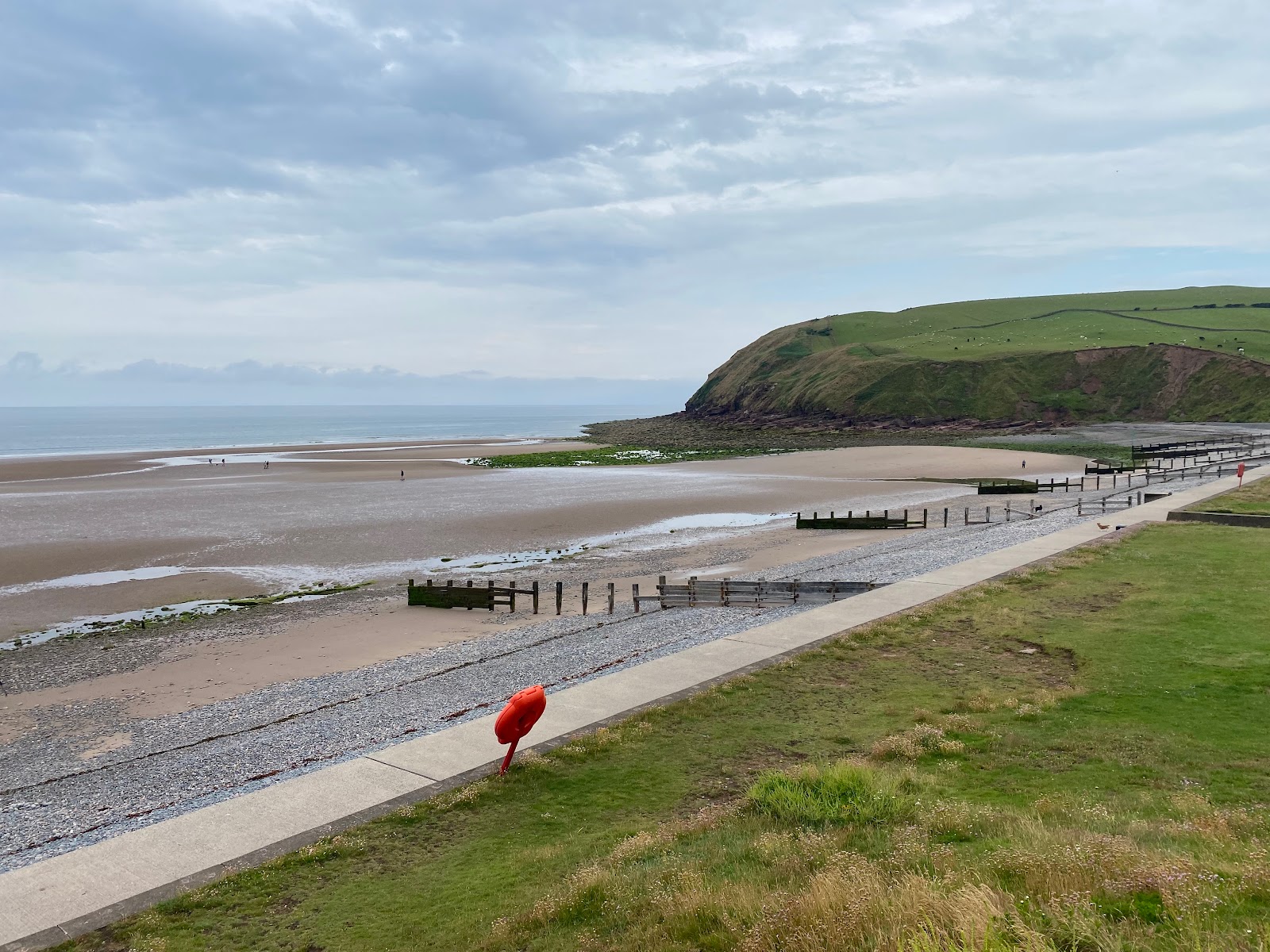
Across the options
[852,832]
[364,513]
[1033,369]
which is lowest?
[364,513]

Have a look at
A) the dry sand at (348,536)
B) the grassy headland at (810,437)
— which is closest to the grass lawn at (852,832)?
the dry sand at (348,536)

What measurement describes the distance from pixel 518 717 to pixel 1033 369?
13894cm

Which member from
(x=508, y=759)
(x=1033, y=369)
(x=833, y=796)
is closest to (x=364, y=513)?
(x=508, y=759)

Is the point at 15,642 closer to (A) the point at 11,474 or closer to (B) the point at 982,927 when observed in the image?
(B) the point at 982,927

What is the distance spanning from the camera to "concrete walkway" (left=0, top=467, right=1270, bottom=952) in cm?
664

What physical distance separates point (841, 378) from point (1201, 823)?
141 meters

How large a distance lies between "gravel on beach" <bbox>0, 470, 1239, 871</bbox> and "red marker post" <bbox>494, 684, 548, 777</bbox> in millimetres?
3267

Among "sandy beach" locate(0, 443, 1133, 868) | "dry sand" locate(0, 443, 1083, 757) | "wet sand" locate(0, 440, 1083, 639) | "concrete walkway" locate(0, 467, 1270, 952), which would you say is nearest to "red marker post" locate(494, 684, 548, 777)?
"concrete walkway" locate(0, 467, 1270, 952)

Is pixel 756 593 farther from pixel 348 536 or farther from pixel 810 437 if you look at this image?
pixel 810 437

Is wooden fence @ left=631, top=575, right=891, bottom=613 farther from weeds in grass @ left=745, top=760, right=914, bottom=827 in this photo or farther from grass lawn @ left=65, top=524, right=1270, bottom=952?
weeds in grass @ left=745, top=760, right=914, bottom=827

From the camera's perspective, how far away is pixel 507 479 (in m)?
64.0

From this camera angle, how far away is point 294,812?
823cm

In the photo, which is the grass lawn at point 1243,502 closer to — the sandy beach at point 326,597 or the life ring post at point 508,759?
the sandy beach at point 326,597

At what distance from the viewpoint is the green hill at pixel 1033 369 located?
11562 cm
